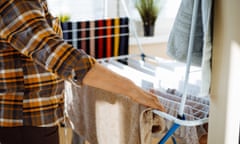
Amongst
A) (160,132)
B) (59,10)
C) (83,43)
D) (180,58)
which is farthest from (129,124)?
(59,10)

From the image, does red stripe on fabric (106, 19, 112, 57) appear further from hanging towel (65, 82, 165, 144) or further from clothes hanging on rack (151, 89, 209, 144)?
clothes hanging on rack (151, 89, 209, 144)

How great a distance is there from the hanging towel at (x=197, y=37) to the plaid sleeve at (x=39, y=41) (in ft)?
1.38

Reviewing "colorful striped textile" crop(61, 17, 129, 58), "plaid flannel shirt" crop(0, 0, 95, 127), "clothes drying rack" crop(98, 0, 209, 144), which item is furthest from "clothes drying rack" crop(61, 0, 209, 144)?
"plaid flannel shirt" crop(0, 0, 95, 127)

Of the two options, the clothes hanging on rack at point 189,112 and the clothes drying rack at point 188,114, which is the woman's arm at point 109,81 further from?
the clothes hanging on rack at point 189,112

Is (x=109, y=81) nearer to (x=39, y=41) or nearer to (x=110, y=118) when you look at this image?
(x=39, y=41)

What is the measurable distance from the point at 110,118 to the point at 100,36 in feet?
3.62

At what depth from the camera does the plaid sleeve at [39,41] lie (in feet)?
3.42

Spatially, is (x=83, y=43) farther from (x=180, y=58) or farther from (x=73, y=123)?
(x=180, y=58)

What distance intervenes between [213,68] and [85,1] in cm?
170

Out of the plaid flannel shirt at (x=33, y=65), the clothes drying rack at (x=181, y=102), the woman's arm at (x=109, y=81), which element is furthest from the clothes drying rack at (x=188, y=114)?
the plaid flannel shirt at (x=33, y=65)

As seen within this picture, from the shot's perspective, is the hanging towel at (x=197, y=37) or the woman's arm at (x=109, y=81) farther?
the hanging towel at (x=197, y=37)

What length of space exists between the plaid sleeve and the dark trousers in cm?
32

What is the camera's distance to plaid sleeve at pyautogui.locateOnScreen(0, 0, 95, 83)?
3.42 ft

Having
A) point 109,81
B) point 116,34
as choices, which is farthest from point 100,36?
point 109,81
